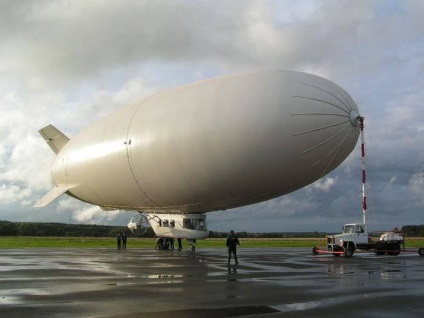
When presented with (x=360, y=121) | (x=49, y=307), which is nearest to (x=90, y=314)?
(x=49, y=307)

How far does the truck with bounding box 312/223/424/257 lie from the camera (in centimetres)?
3162

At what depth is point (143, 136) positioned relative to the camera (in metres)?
27.6

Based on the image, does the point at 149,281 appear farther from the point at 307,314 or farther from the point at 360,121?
the point at 360,121

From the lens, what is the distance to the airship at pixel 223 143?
23.0m

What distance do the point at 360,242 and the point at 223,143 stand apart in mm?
13870

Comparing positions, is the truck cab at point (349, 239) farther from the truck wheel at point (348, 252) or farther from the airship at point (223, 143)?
the airship at point (223, 143)

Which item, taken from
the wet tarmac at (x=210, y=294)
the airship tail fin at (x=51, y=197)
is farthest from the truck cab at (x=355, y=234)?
the airship tail fin at (x=51, y=197)

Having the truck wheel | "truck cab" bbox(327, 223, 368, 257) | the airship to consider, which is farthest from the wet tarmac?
"truck cab" bbox(327, 223, 368, 257)

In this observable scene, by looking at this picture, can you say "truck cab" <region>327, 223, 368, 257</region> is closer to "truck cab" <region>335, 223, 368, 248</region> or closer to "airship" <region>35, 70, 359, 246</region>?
"truck cab" <region>335, 223, 368, 248</region>

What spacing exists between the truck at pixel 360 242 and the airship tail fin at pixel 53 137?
23540 mm

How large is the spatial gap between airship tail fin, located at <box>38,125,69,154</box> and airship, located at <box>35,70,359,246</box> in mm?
12209

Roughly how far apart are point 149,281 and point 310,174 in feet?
40.2

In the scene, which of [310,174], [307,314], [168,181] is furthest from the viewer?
[168,181]

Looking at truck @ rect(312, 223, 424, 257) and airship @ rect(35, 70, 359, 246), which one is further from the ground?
airship @ rect(35, 70, 359, 246)
